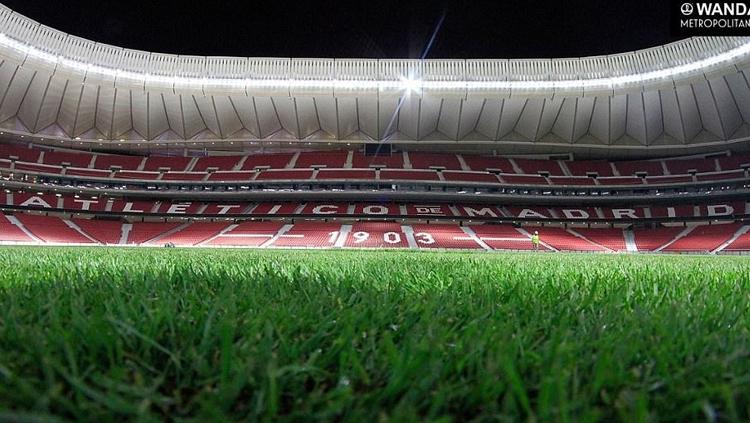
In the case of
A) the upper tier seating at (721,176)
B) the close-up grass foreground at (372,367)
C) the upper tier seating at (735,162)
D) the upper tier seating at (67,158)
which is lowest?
the close-up grass foreground at (372,367)

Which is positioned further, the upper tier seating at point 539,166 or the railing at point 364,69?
the upper tier seating at point 539,166

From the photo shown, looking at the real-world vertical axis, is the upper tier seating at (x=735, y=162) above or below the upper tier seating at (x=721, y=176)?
above

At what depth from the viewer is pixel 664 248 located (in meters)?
24.4

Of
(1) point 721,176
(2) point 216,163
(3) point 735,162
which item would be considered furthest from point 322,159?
(3) point 735,162

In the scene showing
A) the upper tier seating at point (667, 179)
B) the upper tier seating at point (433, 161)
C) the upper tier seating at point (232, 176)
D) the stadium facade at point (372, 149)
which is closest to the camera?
the stadium facade at point (372, 149)

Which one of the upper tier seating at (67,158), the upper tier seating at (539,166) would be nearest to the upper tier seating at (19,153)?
the upper tier seating at (67,158)

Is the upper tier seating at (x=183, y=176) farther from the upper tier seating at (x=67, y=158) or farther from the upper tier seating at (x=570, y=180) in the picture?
the upper tier seating at (x=570, y=180)

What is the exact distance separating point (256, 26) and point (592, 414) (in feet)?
110

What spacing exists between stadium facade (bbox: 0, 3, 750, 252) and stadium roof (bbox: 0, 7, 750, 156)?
0.39 feet

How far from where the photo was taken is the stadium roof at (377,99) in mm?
25750

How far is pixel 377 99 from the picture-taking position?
31375 mm

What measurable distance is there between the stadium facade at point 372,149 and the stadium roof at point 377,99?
118 mm

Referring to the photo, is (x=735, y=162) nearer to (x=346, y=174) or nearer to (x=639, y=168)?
(x=639, y=168)

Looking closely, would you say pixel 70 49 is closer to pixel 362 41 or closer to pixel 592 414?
pixel 362 41
